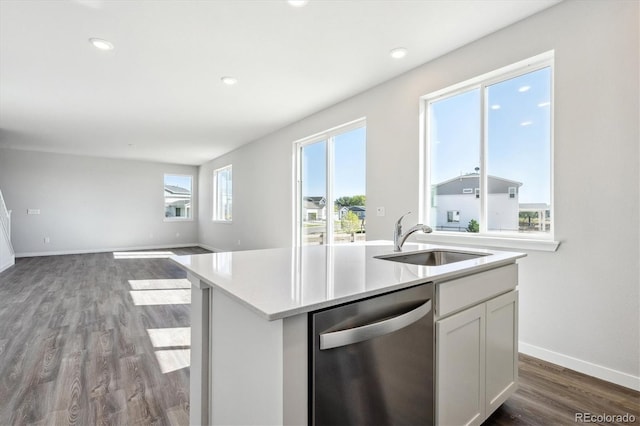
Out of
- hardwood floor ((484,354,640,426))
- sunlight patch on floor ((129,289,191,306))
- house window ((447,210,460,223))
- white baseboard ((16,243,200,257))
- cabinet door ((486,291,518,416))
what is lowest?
hardwood floor ((484,354,640,426))

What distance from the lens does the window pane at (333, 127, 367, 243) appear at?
4.10 metres

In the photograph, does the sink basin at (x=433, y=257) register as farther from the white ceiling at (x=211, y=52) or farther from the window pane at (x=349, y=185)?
the window pane at (x=349, y=185)

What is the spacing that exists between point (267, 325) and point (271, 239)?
504 centimetres

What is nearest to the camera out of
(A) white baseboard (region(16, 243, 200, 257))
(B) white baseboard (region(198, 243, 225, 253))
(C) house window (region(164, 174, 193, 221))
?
(A) white baseboard (region(16, 243, 200, 257))

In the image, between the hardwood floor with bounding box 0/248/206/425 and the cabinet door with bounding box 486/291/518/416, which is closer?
the cabinet door with bounding box 486/291/518/416

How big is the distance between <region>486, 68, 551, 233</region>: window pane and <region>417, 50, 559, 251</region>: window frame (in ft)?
0.14

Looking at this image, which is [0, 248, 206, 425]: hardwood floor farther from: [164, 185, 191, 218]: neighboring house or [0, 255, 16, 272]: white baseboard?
[164, 185, 191, 218]: neighboring house

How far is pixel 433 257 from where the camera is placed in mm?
2059

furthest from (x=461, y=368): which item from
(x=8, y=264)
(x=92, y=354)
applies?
(x=8, y=264)

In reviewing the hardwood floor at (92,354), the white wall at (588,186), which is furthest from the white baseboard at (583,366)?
the hardwood floor at (92,354)

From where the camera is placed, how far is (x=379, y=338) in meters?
1.00

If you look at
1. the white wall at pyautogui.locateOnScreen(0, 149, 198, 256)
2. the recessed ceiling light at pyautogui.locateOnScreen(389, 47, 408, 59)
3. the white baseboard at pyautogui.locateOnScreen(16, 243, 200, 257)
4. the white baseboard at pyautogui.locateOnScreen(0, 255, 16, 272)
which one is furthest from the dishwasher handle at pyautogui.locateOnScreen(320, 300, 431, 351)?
the white wall at pyautogui.locateOnScreen(0, 149, 198, 256)

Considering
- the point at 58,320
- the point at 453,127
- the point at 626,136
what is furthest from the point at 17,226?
the point at 626,136

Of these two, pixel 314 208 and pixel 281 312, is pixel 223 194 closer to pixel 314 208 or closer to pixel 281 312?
pixel 314 208
